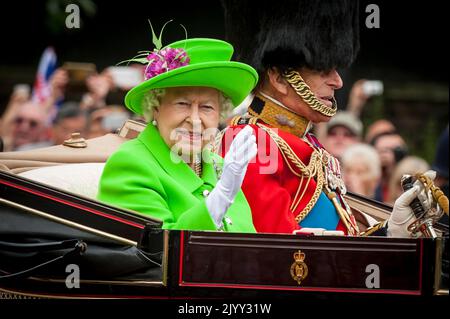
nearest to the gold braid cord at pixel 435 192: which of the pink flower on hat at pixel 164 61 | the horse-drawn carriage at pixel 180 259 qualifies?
the horse-drawn carriage at pixel 180 259

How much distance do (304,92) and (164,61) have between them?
731mm

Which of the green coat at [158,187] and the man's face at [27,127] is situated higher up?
the man's face at [27,127]

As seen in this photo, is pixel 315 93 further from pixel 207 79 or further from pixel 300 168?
pixel 207 79

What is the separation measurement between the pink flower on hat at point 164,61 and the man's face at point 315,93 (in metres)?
0.64

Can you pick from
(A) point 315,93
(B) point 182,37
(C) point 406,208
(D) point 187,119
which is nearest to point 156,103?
(D) point 187,119

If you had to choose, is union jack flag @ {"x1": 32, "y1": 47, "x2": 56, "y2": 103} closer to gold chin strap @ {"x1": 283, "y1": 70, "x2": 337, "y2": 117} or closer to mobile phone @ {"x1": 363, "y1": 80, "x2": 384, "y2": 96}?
mobile phone @ {"x1": 363, "y1": 80, "x2": 384, "y2": 96}

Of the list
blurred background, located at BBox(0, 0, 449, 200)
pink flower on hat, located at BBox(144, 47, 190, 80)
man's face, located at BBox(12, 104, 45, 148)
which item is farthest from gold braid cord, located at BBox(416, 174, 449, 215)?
blurred background, located at BBox(0, 0, 449, 200)

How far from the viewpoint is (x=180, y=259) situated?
179 inches

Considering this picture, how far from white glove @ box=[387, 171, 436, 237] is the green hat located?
0.75 metres

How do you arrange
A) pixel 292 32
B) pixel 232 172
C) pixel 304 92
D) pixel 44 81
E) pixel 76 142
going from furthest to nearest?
1. pixel 44 81
2. pixel 76 142
3. pixel 292 32
4. pixel 304 92
5. pixel 232 172

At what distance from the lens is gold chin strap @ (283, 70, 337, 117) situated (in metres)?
5.22

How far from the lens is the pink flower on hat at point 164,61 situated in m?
4.77

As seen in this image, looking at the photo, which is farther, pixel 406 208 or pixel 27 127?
pixel 27 127

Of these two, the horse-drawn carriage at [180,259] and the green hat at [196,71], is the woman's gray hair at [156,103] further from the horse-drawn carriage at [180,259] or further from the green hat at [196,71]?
the horse-drawn carriage at [180,259]
